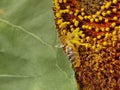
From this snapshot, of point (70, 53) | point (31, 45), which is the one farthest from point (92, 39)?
point (31, 45)

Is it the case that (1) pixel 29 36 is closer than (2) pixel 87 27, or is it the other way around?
(2) pixel 87 27

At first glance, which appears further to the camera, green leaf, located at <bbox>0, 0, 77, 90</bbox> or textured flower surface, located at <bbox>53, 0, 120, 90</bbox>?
green leaf, located at <bbox>0, 0, 77, 90</bbox>

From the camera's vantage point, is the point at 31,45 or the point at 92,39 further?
the point at 31,45

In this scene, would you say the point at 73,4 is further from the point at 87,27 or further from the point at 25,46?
the point at 25,46

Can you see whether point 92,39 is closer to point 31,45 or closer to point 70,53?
point 70,53

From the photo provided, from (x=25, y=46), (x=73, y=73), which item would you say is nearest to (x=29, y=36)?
(x=25, y=46)
